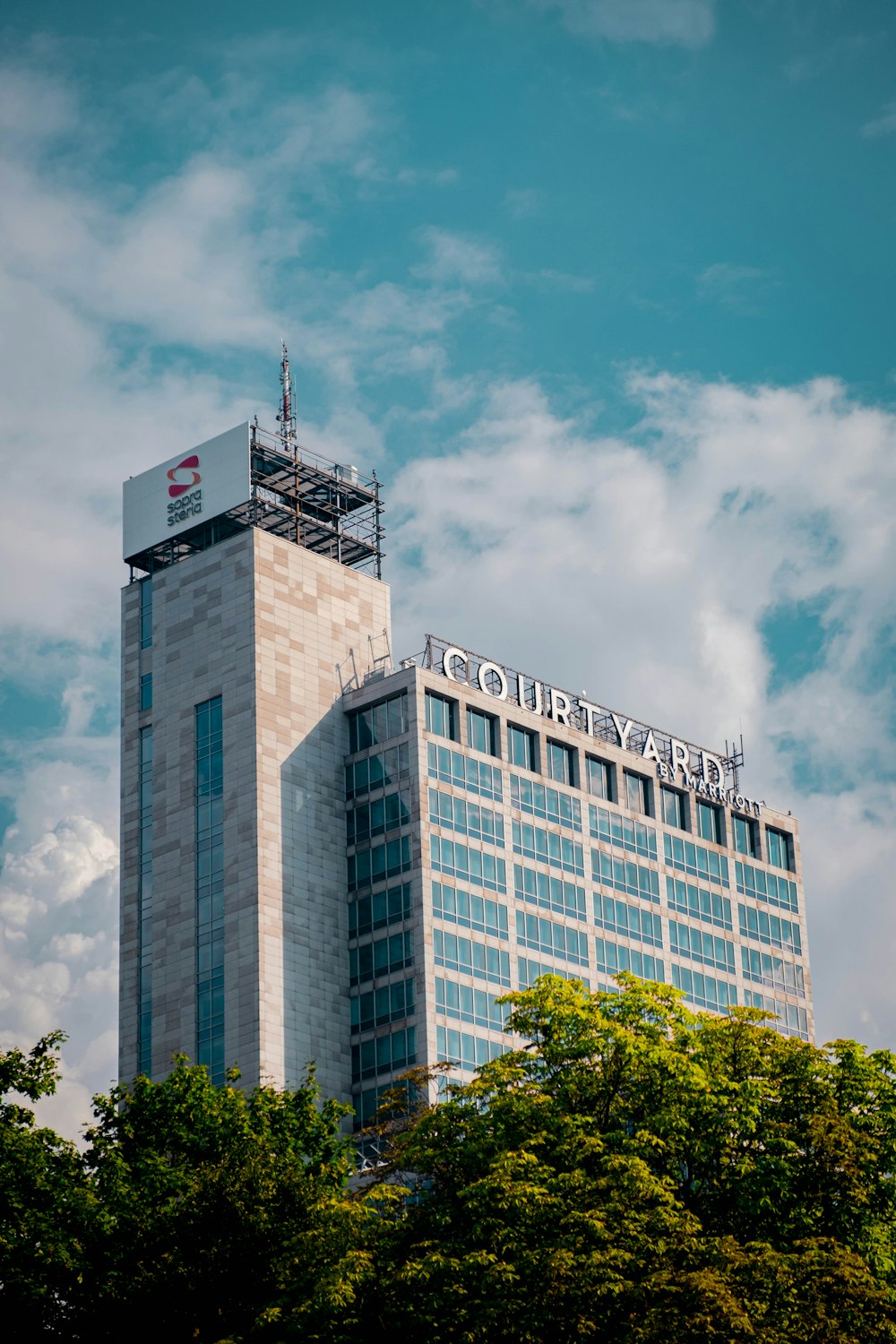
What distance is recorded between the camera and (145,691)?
15362cm

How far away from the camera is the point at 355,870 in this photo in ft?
481

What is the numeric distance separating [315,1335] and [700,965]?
93.3 m

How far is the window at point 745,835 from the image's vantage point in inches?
6826

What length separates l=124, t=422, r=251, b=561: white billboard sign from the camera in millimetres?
153125

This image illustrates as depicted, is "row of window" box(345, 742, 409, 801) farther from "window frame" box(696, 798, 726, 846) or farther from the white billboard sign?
"window frame" box(696, 798, 726, 846)

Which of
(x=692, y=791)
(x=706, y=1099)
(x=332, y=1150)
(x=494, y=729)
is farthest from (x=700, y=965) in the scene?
(x=706, y=1099)

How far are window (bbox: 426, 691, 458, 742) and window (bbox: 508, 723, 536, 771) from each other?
220 inches

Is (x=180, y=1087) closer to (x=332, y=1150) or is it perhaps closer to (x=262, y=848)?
(x=332, y=1150)

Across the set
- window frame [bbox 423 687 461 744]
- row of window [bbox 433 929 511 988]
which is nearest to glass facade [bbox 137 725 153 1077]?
window frame [bbox 423 687 461 744]

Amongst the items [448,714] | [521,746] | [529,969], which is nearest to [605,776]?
[521,746]

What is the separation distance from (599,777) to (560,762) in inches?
201

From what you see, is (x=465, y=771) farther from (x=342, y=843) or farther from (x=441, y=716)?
(x=342, y=843)

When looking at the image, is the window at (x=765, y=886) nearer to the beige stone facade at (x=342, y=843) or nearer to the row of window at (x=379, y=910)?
the beige stone facade at (x=342, y=843)

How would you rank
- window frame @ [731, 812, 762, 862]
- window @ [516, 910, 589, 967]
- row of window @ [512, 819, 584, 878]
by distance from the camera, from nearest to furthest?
window @ [516, 910, 589, 967] < row of window @ [512, 819, 584, 878] < window frame @ [731, 812, 762, 862]
